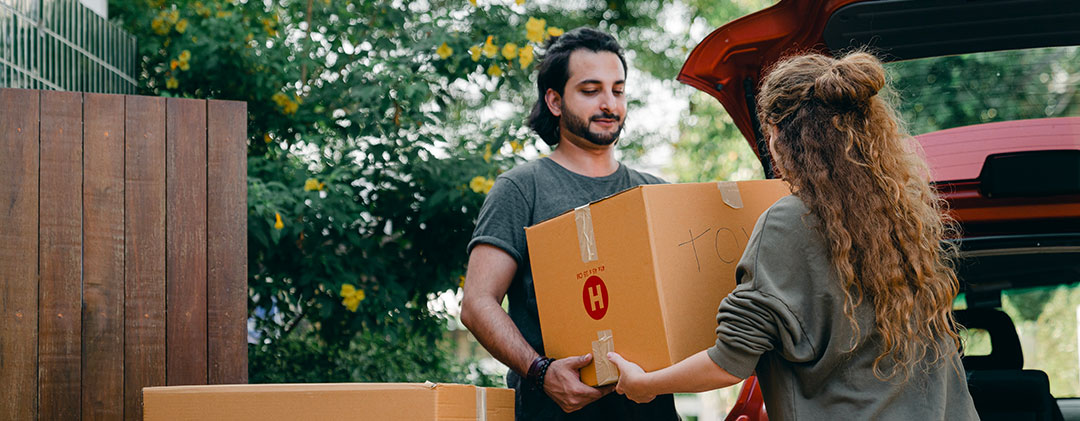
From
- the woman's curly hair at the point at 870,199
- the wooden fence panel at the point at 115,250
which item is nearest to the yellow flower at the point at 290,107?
the wooden fence panel at the point at 115,250


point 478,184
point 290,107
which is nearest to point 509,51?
point 478,184

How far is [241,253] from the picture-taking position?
2652mm

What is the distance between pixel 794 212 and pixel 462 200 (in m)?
2.18

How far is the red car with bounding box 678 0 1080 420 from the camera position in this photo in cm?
216

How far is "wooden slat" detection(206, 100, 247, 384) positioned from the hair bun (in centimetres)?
166

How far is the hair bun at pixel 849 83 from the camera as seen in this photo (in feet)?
5.67

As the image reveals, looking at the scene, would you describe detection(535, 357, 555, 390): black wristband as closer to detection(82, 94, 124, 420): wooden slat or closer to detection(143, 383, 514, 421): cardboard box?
detection(143, 383, 514, 421): cardboard box

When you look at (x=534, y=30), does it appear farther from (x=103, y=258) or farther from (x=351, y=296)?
(x=103, y=258)

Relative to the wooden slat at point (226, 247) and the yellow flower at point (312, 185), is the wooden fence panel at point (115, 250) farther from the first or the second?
the yellow flower at point (312, 185)

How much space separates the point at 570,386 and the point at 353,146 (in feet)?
6.84

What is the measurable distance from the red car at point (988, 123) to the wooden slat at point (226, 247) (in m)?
1.29

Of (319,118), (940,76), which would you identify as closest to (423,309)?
(319,118)

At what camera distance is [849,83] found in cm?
173

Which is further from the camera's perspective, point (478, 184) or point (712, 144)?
point (712, 144)
